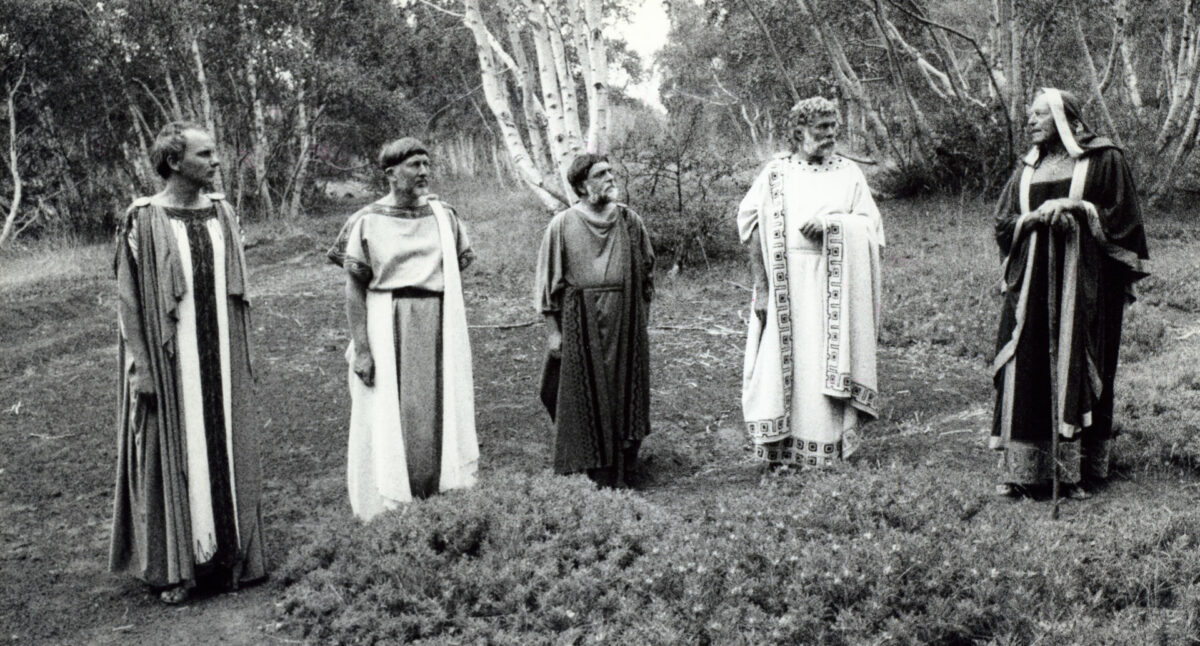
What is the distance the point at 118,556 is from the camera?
14.7 ft

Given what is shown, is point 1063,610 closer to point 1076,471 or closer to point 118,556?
point 1076,471

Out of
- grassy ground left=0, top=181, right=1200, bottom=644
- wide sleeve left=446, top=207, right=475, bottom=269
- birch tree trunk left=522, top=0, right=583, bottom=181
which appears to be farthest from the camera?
birch tree trunk left=522, top=0, right=583, bottom=181

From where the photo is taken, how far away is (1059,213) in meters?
4.77

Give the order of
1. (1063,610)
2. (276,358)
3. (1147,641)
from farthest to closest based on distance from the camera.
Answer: (276,358)
(1063,610)
(1147,641)

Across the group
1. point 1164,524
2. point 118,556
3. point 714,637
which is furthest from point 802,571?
point 118,556

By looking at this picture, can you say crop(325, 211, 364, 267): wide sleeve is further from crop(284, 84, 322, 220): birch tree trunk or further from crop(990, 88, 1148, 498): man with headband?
crop(284, 84, 322, 220): birch tree trunk

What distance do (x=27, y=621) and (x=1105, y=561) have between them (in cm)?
440

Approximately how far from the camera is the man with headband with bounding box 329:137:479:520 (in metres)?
4.80

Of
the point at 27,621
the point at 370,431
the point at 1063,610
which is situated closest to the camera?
the point at 1063,610

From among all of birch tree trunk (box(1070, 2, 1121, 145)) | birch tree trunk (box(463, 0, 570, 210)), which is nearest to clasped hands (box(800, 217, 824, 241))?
birch tree trunk (box(463, 0, 570, 210))

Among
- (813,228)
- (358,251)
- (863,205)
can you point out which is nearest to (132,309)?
(358,251)

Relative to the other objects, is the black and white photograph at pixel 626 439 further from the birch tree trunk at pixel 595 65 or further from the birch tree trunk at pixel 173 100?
the birch tree trunk at pixel 173 100

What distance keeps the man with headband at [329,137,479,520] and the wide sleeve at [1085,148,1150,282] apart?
3120 millimetres

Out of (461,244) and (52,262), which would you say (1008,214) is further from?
(52,262)
